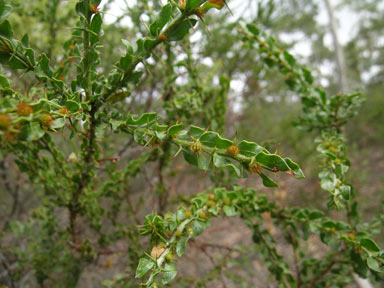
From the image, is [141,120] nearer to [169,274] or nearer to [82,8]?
[82,8]

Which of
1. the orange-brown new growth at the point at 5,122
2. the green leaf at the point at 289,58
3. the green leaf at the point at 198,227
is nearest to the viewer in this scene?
the orange-brown new growth at the point at 5,122

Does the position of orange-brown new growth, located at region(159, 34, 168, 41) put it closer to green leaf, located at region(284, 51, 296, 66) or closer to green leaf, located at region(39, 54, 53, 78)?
green leaf, located at region(39, 54, 53, 78)

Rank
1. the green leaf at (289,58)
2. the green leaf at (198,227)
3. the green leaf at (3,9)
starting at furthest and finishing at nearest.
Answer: the green leaf at (289,58), the green leaf at (198,227), the green leaf at (3,9)

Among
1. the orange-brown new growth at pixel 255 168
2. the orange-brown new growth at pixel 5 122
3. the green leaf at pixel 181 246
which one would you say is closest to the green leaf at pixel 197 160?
the orange-brown new growth at pixel 255 168

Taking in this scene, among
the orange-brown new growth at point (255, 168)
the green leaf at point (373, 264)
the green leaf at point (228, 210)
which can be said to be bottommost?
the green leaf at point (373, 264)

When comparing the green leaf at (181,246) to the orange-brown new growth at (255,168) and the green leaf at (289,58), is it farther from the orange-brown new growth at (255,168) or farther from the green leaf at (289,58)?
the green leaf at (289,58)

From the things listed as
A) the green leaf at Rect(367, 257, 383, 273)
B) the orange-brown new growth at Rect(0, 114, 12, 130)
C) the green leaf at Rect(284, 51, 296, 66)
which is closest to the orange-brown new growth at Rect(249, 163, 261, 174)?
the orange-brown new growth at Rect(0, 114, 12, 130)

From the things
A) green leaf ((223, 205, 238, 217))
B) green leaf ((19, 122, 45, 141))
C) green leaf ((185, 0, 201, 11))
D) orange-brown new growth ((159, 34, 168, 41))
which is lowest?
green leaf ((223, 205, 238, 217))
